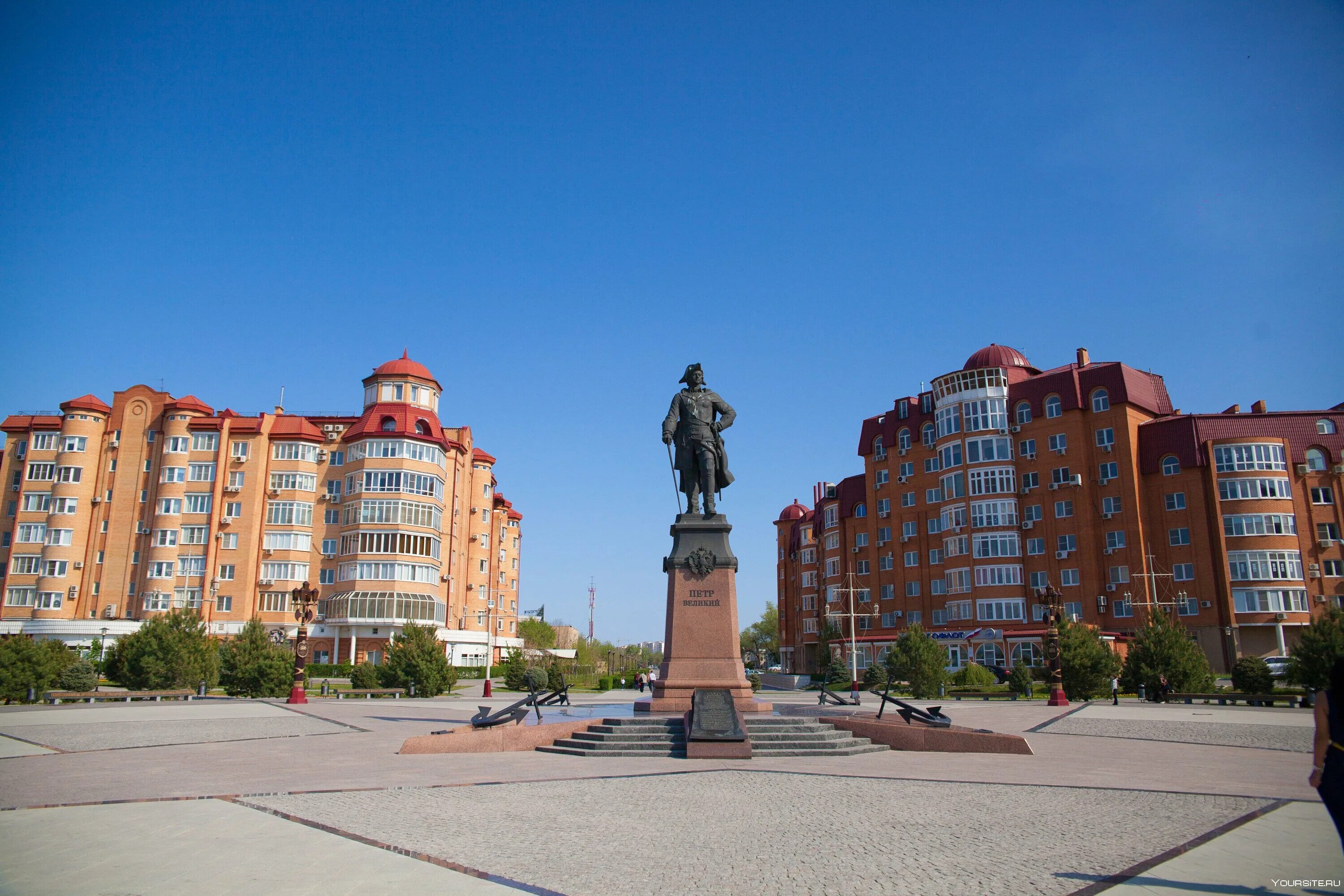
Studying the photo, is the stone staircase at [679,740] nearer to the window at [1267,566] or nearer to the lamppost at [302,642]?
the lamppost at [302,642]

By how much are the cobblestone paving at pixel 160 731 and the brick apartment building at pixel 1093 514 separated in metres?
39.5

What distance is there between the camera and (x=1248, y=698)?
2845 cm

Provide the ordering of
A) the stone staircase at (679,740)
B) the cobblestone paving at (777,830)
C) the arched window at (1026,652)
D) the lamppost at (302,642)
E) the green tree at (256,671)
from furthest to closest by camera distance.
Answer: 1. the arched window at (1026,652)
2. the green tree at (256,671)
3. the lamppost at (302,642)
4. the stone staircase at (679,740)
5. the cobblestone paving at (777,830)

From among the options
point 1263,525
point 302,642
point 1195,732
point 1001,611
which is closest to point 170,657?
Result: point 302,642

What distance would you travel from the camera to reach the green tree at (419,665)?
113 feet

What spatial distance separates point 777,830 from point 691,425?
10.5m

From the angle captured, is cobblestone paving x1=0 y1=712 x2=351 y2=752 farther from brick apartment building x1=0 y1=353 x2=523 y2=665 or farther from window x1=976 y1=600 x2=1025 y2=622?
window x1=976 y1=600 x2=1025 y2=622

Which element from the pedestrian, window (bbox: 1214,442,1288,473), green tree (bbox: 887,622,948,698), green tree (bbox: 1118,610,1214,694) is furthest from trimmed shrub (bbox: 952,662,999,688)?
the pedestrian

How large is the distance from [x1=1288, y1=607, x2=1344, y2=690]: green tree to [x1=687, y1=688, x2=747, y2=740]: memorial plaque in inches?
927

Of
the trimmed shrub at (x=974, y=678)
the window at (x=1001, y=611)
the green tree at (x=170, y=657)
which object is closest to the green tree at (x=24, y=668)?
the green tree at (x=170, y=657)

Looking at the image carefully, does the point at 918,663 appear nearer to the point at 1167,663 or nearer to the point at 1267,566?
the point at 1167,663

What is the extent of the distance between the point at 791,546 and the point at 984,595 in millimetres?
39285

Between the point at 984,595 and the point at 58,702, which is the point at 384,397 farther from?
the point at 984,595

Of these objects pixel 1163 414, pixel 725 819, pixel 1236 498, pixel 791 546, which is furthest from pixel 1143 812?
pixel 791 546
